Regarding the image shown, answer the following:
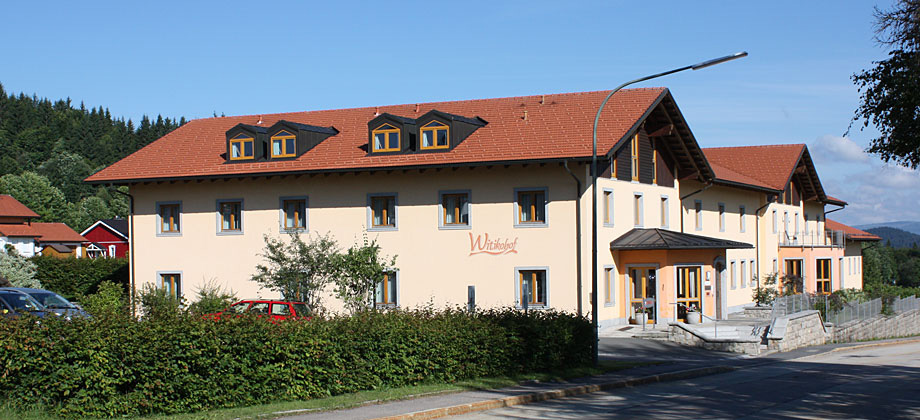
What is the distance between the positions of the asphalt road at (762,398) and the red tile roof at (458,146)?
1100cm

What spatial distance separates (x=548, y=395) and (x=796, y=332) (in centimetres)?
1904

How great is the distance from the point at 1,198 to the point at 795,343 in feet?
241

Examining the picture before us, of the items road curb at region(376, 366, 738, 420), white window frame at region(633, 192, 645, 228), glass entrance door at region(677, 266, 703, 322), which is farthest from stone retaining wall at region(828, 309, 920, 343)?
road curb at region(376, 366, 738, 420)

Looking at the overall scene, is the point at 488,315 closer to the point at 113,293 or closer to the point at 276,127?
the point at 113,293

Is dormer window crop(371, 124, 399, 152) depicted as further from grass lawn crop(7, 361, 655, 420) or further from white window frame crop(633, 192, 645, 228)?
grass lawn crop(7, 361, 655, 420)

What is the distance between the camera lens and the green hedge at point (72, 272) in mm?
51469

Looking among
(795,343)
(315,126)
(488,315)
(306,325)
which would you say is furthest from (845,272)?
(306,325)

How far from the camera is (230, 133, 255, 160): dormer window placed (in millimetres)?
36281

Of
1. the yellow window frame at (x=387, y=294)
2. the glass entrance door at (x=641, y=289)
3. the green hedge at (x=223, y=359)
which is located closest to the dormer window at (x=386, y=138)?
the yellow window frame at (x=387, y=294)

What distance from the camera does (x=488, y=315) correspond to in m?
19.6

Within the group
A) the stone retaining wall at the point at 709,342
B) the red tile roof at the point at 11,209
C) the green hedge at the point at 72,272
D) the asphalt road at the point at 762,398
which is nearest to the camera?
the asphalt road at the point at 762,398

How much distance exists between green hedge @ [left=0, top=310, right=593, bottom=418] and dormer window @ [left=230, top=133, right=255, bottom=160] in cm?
1965

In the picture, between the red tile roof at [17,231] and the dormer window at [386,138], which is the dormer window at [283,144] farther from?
the red tile roof at [17,231]

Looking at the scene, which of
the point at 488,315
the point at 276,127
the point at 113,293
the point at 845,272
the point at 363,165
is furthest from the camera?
the point at 845,272
